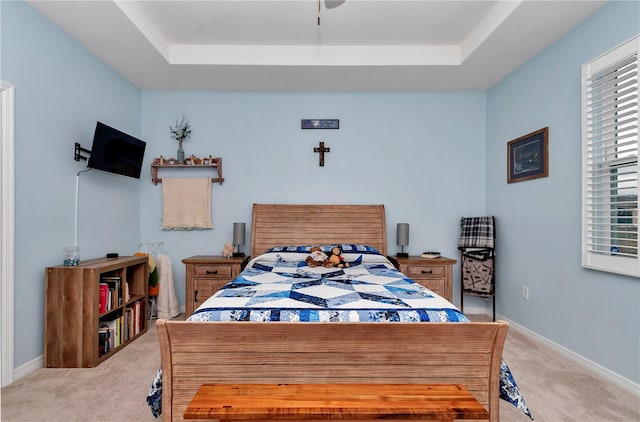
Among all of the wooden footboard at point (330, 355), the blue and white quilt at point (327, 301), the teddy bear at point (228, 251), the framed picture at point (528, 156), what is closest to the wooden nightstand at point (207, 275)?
the teddy bear at point (228, 251)

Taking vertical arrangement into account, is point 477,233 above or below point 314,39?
below

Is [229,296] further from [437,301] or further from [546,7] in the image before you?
[546,7]

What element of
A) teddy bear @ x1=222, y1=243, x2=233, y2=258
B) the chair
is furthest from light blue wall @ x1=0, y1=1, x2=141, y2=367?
the chair

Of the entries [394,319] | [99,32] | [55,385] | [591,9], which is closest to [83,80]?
[99,32]

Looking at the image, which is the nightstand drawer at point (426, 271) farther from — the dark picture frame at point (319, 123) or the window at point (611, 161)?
the dark picture frame at point (319, 123)

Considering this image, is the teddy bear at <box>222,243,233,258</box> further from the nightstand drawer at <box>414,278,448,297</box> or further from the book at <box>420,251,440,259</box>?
the book at <box>420,251,440,259</box>

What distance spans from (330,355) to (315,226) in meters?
2.41

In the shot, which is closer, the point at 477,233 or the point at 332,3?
the point at 332,3

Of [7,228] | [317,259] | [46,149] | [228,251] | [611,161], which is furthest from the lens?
[228,251]

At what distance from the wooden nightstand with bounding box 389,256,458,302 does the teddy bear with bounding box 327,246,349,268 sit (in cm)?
70

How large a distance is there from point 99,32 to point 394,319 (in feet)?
10.8

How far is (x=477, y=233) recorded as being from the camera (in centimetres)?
389

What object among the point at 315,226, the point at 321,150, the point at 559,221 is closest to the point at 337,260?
the point at 315,226

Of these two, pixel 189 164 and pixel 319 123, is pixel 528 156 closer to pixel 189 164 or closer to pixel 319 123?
pixel 319 123
